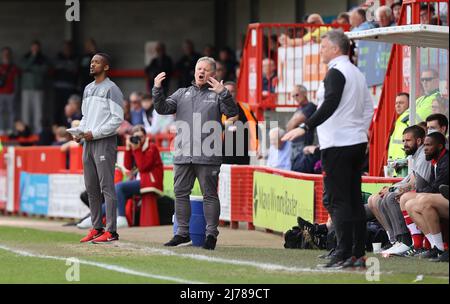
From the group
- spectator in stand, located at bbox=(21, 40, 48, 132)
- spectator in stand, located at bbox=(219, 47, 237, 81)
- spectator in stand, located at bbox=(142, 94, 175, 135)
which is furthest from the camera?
spectator in stand, located at bbox=(21, 40, 48, 132)

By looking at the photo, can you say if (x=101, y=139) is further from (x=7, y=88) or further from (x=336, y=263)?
(x=7, y=88)

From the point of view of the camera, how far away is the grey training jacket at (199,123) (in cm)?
1262

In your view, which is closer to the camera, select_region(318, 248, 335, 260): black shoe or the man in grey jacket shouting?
select_region(318, 248, 335, 260): black shoe

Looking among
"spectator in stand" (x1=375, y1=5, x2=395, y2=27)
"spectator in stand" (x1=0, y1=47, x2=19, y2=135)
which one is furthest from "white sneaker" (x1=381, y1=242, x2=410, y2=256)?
"spectator in stand" (x1=0, y1=47, x2=19, y2=135)

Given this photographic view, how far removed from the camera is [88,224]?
17.8m

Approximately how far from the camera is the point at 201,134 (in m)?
12.6

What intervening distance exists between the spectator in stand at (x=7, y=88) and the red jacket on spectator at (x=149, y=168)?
489 inches

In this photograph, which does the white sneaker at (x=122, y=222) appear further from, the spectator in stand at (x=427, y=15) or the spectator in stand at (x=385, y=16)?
the spectator in stand at (x=427, y=15)

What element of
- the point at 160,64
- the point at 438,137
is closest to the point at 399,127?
the point at 438,137

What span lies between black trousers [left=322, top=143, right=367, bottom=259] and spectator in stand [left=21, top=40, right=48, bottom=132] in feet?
63.6

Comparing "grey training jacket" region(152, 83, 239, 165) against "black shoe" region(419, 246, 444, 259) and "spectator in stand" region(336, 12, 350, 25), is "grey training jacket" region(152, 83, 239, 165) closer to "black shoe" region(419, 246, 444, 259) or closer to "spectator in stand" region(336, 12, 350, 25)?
"black shoe" region(419, 246, 444, 259)

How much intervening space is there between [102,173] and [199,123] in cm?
137

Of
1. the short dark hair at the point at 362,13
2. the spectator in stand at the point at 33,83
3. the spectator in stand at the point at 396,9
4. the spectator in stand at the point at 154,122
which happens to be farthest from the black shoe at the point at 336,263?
the spectator in stand at the point at 33,83

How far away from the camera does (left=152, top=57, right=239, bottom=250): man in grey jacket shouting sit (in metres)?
12.6
